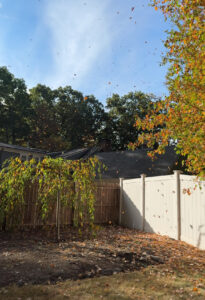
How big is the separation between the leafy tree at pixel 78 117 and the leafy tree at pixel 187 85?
80.4ft

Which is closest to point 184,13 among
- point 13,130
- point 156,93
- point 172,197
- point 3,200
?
point 156,93

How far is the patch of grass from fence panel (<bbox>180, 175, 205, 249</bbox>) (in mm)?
2208

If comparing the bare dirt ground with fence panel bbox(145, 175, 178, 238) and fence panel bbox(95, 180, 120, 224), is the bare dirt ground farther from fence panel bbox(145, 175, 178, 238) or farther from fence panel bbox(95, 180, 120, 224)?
fence panel bbox(95, 180, 120, 224)

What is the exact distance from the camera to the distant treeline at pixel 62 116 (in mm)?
28734

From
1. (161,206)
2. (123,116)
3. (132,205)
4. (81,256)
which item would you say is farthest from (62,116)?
(81,256)

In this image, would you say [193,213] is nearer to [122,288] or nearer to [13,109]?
[122,288]

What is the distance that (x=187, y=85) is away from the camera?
5.10 m

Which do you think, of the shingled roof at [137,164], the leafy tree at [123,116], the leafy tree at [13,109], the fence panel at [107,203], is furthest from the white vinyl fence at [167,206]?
the leafy tree at [13,109]

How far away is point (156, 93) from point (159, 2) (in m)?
2.00

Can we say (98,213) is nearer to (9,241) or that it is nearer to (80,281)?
(9,241)

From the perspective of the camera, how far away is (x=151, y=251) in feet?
18.8

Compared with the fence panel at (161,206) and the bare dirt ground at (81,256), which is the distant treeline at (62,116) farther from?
the bare dirt ground at (81,256)

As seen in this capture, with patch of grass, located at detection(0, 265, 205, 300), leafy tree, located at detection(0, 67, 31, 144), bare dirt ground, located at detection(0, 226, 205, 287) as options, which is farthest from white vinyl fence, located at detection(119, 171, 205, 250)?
leafy tree, located at detection(0, 67, 31, 144)

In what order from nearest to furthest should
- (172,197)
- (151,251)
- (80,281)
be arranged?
1. (80,281)
2. (151,251)
3. (172,197)
